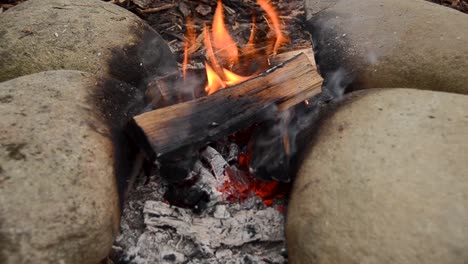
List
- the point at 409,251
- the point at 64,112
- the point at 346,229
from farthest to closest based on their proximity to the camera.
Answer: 1. the point at 64,112
2. the point at 346,229
3. the point at 409,251

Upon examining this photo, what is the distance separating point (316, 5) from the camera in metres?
3.74

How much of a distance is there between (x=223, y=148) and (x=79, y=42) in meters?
1.12

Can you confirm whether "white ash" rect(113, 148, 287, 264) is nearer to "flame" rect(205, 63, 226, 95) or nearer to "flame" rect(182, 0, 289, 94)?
"flame" rect(205, 63, 226, 95)

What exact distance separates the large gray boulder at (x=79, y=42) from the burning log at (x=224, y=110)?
676mm

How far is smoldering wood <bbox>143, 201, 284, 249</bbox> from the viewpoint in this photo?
237cm

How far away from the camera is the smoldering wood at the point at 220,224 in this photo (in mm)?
2365

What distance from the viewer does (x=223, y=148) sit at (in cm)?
271

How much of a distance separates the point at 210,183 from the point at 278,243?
0.49m

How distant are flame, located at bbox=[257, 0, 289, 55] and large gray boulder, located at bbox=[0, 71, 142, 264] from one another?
1.26 meters

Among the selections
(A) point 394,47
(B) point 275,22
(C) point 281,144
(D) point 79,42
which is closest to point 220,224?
(C) point 281,144

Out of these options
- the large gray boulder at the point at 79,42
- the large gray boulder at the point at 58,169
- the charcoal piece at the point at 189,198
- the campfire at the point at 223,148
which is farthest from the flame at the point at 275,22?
the large gray boulder at the point at 58,169

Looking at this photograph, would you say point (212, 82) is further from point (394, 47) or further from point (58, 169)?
point (394, 47)

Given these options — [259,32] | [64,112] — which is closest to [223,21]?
[259,32]

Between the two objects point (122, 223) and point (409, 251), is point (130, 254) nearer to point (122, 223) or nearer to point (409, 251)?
point (122, 223)
